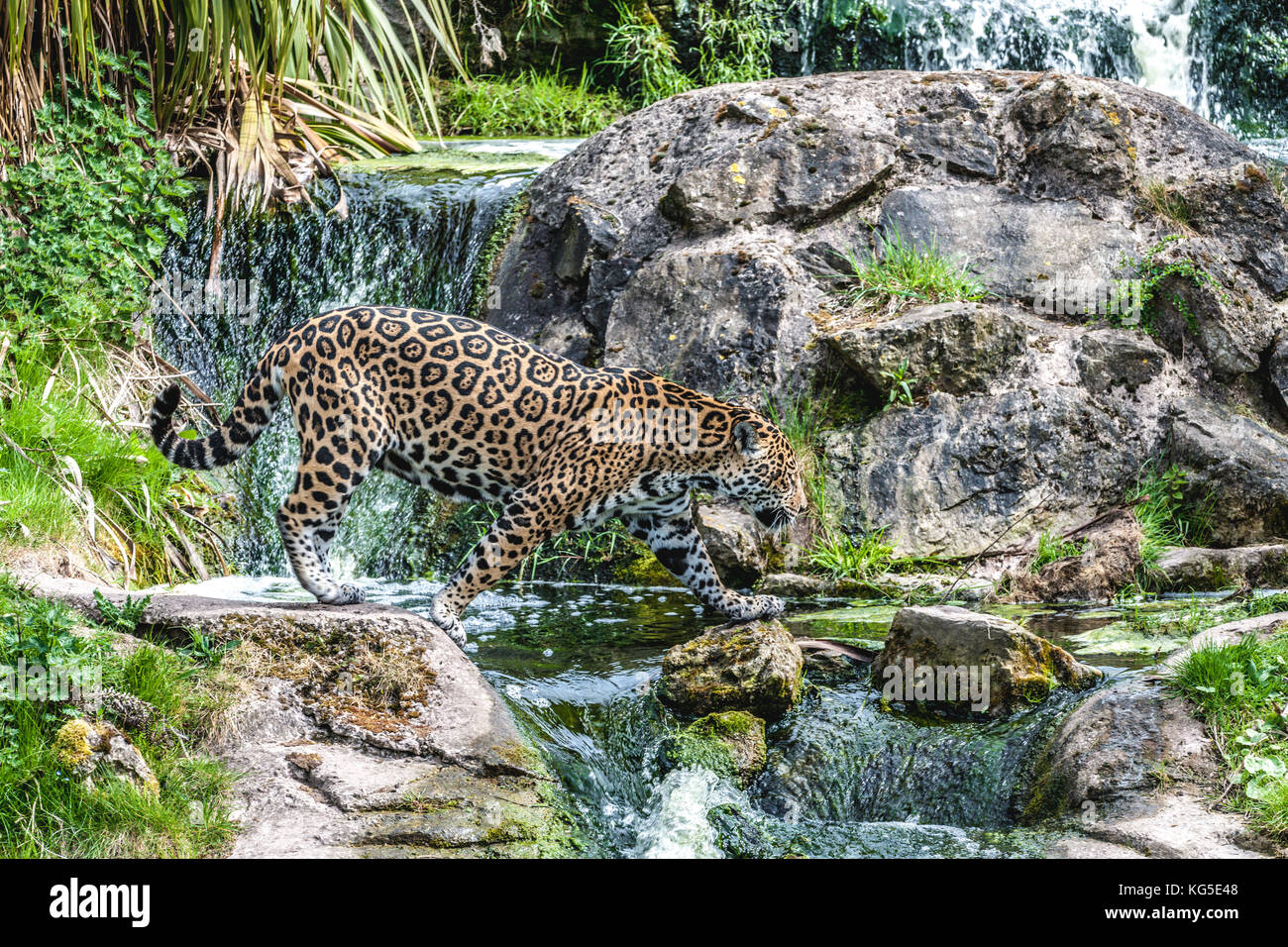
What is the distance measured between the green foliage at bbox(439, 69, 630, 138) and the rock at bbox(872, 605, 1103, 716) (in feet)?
32.6

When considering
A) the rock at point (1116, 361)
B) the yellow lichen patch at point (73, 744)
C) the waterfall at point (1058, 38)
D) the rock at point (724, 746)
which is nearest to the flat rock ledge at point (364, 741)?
the yellow lichen patch at point (73, 744)

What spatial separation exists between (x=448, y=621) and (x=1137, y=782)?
9.96 feet

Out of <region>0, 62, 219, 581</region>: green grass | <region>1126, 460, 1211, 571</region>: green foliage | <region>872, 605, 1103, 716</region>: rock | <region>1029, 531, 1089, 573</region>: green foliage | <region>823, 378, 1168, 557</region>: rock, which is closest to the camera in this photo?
<region>872, 605, 1103, 716</region>: rock

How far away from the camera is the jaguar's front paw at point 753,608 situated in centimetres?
654

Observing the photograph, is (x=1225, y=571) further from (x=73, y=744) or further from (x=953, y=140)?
(x=73, y=744)

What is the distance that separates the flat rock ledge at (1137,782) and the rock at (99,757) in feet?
10.2

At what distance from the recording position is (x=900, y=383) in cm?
796

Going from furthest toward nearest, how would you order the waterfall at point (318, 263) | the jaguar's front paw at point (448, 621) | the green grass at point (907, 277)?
the waterfall at point (318, 263), the green grass at point (907, 277), the jaguar's front paw at point (448, 621)

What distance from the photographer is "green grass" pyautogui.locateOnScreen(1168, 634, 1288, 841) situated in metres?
4.27

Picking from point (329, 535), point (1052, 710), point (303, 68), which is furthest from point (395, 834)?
point (303, 68)

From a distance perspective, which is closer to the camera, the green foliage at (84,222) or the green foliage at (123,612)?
the green foliage at (123,612)

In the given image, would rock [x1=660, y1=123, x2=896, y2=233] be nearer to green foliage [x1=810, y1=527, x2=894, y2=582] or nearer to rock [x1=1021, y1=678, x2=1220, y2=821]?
green foliage [x1=810, y1=527, x2=894, y2=582]

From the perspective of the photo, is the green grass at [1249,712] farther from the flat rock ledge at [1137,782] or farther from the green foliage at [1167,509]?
the green foliage at [1167,509]

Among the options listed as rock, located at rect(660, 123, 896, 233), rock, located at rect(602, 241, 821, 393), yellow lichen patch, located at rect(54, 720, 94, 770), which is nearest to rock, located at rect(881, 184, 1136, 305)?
rock, located at rect(660, 123, 896, 233)
